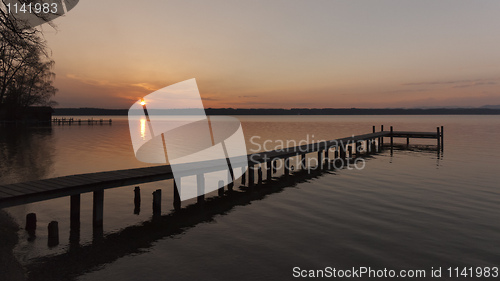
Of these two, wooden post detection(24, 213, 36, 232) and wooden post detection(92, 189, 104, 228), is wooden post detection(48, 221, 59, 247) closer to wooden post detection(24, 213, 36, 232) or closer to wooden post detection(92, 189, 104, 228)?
wooden post detection(24, 213, 36, 232)

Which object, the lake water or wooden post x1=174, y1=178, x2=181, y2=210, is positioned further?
wooden post x1=174, y1=178, x2=181, y2=210

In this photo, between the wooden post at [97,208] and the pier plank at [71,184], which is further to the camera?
the wooden post at [97,208]

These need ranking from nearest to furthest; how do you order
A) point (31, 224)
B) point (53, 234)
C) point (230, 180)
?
point (53, 234)
point (31, 224)
point (230, 180)

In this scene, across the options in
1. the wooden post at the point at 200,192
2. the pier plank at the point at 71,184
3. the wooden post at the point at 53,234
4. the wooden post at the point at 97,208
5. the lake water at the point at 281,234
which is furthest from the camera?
the wooden post at the point at 200,192

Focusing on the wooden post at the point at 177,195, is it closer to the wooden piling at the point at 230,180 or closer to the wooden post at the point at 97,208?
the wooden post at the point at 97,208

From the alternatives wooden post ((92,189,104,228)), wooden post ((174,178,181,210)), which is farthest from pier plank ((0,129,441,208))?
wooden post ((174,178,181,210))

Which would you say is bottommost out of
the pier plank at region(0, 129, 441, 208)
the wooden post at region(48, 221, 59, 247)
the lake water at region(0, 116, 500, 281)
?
the lake water at region(0, 116, 500, 281)

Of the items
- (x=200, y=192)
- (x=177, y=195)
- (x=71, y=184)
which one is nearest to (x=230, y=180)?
(x=200, y=192)

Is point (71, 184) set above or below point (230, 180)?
above

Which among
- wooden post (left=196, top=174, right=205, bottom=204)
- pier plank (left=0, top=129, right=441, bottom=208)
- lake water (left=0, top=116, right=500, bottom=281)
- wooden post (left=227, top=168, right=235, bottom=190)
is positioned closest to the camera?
lake water (left=0, top=116, right=500, bottom=281)

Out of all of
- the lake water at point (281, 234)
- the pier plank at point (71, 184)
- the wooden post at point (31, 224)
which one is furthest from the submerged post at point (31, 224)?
the pier plank at point (71, 184)

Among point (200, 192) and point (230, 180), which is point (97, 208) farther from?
point (230, 180)

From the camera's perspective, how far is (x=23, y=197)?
8.16m

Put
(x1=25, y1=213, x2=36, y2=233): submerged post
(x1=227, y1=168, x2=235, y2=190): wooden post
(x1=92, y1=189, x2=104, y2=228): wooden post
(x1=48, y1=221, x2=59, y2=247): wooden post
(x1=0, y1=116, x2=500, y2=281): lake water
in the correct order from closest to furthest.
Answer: (x1=0, y1=116, x2=500, y2=281): lake water, (x1=48, y1=221, x2=59, y2=247): wooden post, (x1=25, y1=213, x2=36, y2=233): submerged post, (x1=92, y1=189, x2=104, y2=228): wooden post, (x1=227, y1=168, x2=235, y2=190): wooden post
